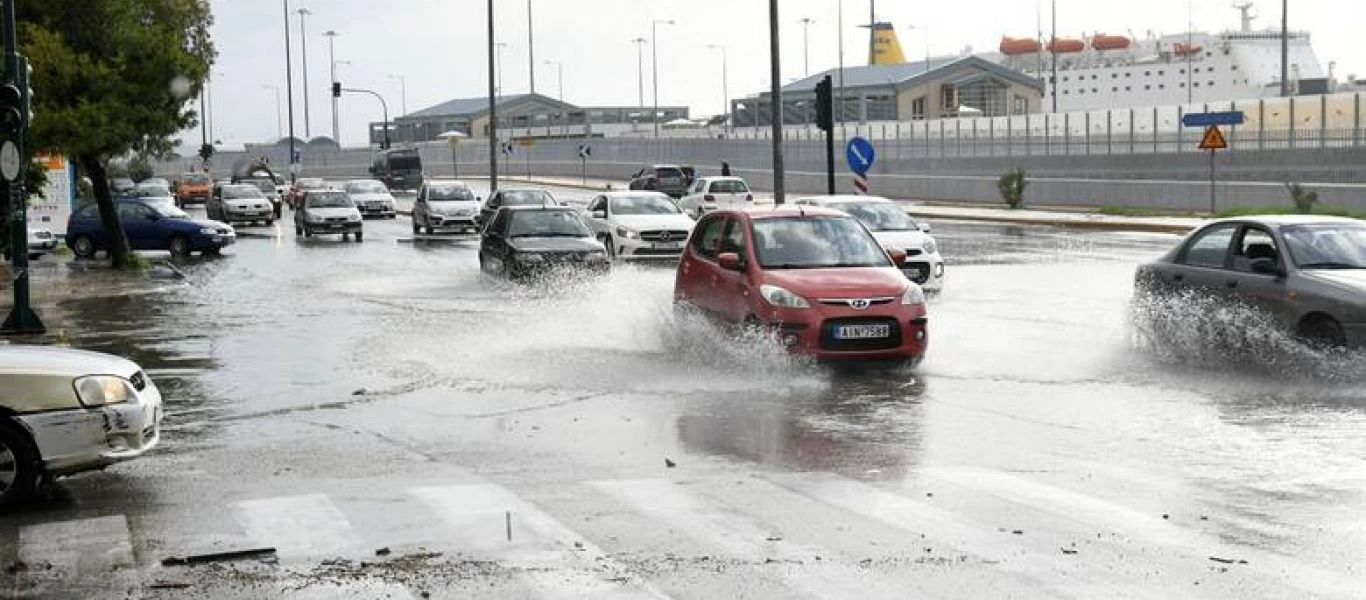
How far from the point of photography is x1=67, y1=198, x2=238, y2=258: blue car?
129 feet

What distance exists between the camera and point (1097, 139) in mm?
67062

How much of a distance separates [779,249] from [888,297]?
1550mm

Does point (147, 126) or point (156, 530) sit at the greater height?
point (147, 126)

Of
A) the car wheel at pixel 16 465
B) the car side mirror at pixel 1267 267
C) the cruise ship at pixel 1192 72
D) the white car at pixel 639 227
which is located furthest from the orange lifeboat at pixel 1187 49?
the car wheel at pixel 16 465

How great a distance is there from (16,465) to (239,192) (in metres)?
49.3

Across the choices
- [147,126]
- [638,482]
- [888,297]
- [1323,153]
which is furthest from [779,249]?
[1323,153]

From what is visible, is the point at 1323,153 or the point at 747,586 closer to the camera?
the point at 747,586

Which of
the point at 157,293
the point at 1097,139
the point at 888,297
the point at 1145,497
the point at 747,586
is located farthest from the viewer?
the point at 1097,139

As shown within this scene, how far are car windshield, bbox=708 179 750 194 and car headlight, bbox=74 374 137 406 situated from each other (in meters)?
43.2

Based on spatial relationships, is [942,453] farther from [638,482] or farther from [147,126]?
[147,126]

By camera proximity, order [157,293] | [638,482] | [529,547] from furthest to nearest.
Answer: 1. [157,293]
2. [638,482]
3. [529,547]

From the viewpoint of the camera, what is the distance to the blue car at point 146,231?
129 ft

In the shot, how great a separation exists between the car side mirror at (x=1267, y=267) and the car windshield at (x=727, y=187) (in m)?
38.0

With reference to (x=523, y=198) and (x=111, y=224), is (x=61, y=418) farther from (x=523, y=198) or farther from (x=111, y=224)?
(x=523, y=198)
